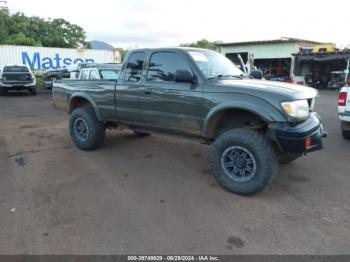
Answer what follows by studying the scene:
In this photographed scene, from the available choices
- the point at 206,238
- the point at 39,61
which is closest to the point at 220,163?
the point at 206,238

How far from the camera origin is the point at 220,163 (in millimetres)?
4352

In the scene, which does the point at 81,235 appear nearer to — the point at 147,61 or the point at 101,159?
the point at 101,159

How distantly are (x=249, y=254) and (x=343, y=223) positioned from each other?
4.19 ft

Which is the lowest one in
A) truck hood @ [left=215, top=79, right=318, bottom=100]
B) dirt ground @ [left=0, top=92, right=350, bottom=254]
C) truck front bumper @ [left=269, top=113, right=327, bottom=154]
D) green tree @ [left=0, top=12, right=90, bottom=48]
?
dirt ground @ [left=0, top=92, right=350, bottom=254]

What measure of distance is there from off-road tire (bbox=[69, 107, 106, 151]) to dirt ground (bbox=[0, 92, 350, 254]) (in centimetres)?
16

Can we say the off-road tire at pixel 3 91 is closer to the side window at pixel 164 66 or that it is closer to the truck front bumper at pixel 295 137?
the side window at pixel 164 66

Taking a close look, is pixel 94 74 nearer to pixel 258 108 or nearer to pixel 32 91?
pixel 258 108

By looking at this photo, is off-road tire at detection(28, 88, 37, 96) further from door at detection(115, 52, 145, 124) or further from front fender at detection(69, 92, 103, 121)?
door at detection(115, 52, 145, 124)

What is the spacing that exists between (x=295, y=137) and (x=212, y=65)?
175cm

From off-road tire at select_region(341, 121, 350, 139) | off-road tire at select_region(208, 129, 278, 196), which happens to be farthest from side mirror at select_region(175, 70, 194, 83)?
off-road tire at select_region(341, 121, 350, 139)

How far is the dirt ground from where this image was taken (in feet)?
10.2

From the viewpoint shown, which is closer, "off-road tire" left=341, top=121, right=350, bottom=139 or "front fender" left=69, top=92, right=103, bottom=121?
"front fender" left=69, top=92, right=103, bottom=121

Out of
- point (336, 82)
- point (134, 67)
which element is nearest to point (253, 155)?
point (134, 67)

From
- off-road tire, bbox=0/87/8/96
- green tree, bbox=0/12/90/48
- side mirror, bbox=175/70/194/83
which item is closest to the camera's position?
side mirror, bbox=175/70/194/83
